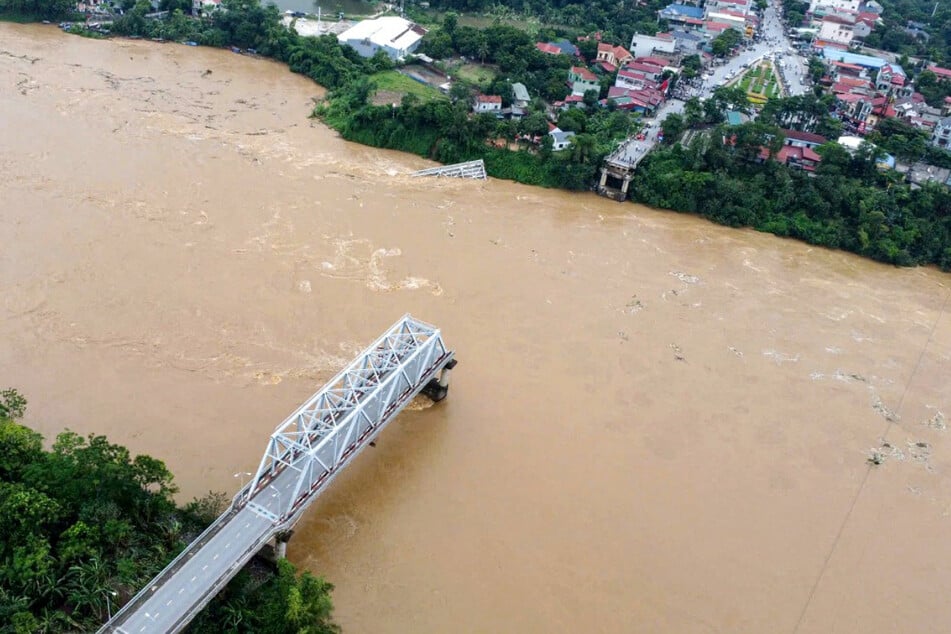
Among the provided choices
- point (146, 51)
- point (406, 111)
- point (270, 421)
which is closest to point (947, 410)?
point (270, 421)

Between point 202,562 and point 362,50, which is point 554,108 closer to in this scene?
point 362,50

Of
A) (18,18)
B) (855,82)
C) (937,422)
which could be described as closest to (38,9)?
Result: (18,18)

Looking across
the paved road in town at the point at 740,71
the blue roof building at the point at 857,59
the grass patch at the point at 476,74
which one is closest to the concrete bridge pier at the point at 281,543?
the paved road in town at the point at 740,71

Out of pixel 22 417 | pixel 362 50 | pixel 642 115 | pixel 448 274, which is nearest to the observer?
pixel 22 417

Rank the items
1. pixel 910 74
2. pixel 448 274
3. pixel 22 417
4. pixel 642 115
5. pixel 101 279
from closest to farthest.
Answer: pixel 22 417 → pixel 101 279 → pixel 448 274 → pixel 642 115 → pixel 910 74

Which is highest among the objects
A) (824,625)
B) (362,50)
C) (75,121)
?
(362,50)

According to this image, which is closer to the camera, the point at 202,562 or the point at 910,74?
the point at 202,562

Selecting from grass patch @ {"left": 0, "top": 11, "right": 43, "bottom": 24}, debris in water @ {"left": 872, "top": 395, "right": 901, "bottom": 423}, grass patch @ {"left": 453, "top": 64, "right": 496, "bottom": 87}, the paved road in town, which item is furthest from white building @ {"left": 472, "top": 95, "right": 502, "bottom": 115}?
grass patch @ {"left": 0, "top": 11, "right": 43, "bottom": 24}

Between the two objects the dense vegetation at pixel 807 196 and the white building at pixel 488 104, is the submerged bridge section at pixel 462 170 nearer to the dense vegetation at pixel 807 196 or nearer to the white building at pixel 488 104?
the white building at pixel 488 104
